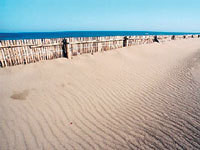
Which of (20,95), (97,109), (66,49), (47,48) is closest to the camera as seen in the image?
(97,109)

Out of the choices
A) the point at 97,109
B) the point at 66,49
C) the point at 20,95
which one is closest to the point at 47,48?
the point at 66,49

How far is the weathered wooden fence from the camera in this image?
6.59 metres

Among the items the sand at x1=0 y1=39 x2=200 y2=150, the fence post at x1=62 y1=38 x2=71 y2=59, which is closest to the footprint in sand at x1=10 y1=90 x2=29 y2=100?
the sand at x1=0 y1=39 x2=200 y2=150

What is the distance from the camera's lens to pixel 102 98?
4.72 meters

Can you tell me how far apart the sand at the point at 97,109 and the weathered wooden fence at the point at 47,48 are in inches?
22.7

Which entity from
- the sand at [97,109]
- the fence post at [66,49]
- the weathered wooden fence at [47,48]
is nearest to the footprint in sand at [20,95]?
the sand at [97,109]

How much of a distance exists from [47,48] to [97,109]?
5.53m

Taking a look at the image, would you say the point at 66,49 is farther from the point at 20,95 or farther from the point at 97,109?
the point at 97,109

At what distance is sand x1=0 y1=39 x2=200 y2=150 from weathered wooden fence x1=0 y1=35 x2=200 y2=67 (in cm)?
58

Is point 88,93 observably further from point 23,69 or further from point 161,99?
point 23,69

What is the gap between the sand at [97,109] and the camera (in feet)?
9.70

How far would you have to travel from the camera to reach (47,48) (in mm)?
7711

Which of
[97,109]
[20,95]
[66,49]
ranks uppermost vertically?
[66,49]

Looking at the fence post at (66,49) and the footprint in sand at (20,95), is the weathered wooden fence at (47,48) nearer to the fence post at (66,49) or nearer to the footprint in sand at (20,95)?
the fence post at (66,49)
